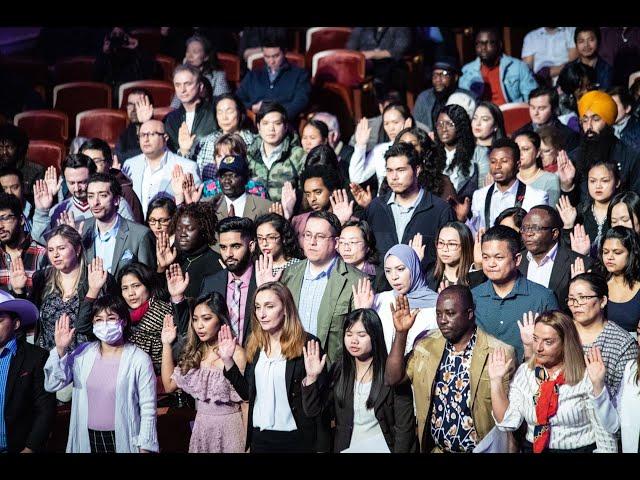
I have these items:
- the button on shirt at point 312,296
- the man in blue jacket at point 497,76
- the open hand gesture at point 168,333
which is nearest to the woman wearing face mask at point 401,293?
the button on shirt at point 312,296

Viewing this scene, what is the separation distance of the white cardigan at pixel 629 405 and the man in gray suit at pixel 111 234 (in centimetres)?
234

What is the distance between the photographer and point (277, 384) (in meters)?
5.39

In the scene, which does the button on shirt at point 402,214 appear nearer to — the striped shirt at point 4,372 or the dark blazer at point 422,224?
the dark blazer at point 422,224

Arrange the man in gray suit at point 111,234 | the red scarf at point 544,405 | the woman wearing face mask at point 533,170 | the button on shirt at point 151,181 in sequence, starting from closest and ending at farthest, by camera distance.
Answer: the red scarf at point 544,405
the man in gray suit at point 111,234
the woman wearing face mask at point 533,170
the button on shirt at point 151,181

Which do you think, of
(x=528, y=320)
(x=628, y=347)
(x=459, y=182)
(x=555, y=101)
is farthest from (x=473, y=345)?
(x=555, y=101)

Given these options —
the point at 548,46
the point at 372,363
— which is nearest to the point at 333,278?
the point at 372,363

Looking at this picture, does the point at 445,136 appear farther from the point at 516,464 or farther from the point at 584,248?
the point at 516,464

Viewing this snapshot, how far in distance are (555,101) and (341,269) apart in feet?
6.71

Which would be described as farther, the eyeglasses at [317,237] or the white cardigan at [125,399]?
the eyeglasses at [317,237]

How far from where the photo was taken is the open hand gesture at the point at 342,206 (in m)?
6.33

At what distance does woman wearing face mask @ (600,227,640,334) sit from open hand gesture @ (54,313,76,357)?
7.77 ft

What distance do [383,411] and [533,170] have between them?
188cm

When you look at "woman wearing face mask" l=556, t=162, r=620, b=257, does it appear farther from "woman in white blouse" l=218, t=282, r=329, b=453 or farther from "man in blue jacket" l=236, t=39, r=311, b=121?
"man in blue jacket" l=236, t=39, r=311, b=121

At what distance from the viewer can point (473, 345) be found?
521 centimetres
